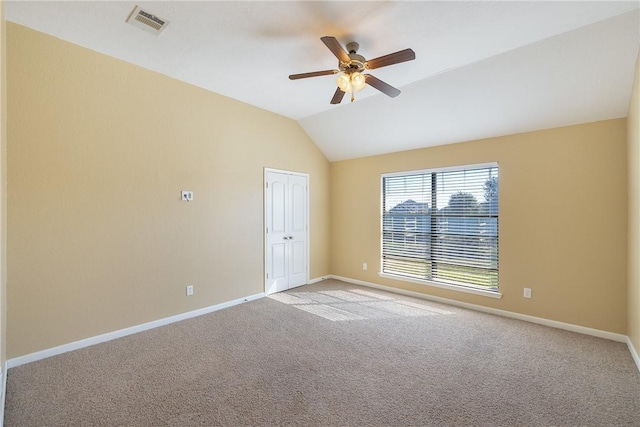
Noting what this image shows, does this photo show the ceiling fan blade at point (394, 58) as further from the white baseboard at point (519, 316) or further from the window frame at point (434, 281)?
the white baseboard at point (519, 316)

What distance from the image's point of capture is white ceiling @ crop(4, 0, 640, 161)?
7.52 feet

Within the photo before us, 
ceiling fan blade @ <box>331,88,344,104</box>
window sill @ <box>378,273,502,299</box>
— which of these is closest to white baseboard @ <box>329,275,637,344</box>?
window sill @ <box>378,273,502,299</box>

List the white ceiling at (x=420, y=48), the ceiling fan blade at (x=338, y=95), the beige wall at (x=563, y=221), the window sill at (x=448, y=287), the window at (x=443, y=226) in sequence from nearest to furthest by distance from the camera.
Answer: the white ceiling at (x=420, y=48), the ceiling fan blade at (x=338, y=95), the beige wall at (x=563, y=221), the window sill at (x=448, y=287), the window at (x=443, y=226)

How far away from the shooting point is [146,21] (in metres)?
2.48

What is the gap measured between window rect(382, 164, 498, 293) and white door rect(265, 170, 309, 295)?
1518mm

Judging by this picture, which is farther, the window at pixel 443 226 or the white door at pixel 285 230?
the white door at pixel 285 230

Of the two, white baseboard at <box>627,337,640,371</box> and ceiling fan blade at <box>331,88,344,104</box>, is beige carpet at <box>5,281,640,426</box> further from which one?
ceiling fan blade at <box>331,88,344,104</box>

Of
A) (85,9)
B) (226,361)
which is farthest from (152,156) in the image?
(226,361)

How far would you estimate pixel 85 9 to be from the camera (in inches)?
92.4

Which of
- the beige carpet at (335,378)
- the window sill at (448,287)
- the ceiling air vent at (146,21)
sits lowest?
the beige carpet at (335,378)

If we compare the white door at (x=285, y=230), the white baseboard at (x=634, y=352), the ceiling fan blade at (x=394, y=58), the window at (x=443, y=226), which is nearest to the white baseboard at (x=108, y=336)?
the white door at (x=285, y=230)

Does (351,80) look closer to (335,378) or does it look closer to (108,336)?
(335,378)

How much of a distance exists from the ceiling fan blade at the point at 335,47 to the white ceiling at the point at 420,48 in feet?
1.02

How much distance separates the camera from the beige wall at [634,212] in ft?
8.26
